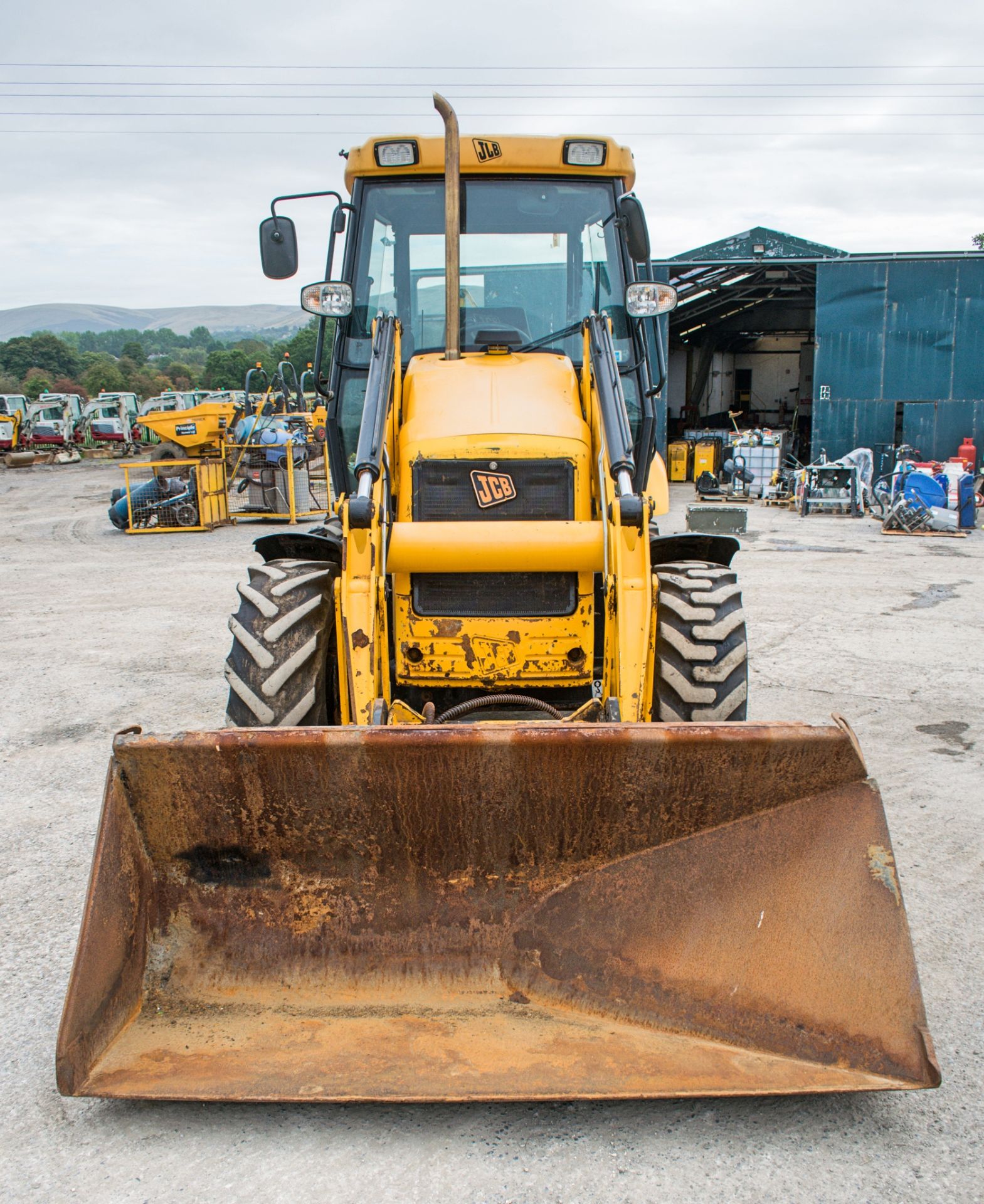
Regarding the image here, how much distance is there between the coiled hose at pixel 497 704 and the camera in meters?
3.80

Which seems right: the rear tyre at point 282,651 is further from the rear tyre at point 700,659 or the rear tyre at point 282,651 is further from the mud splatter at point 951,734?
the mud splatter at point 951,734

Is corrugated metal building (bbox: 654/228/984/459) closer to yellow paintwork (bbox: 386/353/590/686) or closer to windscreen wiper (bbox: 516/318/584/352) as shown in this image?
windscreen wiper (bbox: 516/318/584/352)

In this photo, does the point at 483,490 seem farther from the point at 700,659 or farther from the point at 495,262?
the point at 495,262

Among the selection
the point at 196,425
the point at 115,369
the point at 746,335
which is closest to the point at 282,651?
the point at 196,425

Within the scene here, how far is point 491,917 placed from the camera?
297 cm

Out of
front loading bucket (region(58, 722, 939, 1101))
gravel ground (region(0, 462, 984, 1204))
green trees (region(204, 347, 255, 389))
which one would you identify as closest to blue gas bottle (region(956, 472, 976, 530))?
gravel ground (region(0, 462, 984, 1204))

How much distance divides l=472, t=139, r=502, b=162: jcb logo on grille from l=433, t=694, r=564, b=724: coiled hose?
100 inches

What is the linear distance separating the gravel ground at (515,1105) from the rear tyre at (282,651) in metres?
1.03

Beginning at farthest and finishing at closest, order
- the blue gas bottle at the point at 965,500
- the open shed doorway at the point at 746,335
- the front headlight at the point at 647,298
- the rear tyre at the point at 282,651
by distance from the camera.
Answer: the open shed doorway at the point at 746,335, the blue gas bottle at the point at 965,500, the front headlight at the point at 647,298, the rear tyre at the point at 282,651

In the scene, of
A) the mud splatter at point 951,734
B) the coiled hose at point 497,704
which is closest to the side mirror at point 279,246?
the coiled hose at point 497,704

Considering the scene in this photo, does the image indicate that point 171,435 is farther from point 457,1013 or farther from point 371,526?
point 457,1013

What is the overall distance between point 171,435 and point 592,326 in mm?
15705

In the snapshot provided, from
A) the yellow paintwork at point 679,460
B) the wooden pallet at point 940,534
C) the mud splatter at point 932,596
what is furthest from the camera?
the yellow paintwork at point 679,460

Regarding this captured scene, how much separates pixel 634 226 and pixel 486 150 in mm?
852
